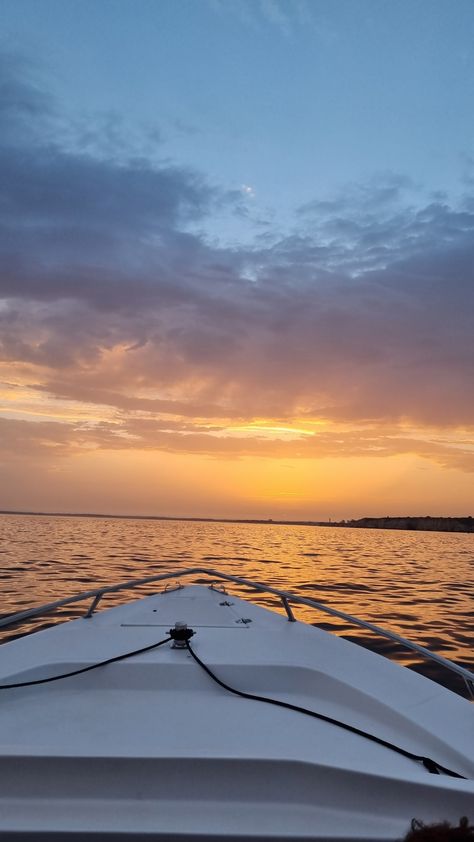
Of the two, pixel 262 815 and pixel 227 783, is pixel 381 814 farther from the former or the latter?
pixel 227 783

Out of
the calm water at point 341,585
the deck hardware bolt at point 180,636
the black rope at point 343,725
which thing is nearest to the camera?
the black rope at point 343,725

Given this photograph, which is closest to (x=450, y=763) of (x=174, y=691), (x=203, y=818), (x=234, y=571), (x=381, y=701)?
(x=381, y=701)

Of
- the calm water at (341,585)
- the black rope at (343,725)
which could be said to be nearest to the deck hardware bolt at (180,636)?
the black rope at (343,725)

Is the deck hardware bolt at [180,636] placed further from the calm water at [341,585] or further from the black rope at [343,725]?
the calm water at [341,585]

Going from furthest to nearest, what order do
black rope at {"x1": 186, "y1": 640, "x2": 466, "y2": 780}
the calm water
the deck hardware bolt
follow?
1. the calm water
2. the deck hardware bolt
3. black rope at {"x1": 186, "y1": 640, "x2": 466, "y2": 780}

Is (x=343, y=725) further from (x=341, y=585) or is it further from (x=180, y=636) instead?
(x=341, y=585)

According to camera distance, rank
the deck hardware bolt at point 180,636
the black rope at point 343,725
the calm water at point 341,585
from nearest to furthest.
→ 1. the black rope at point 343,725
2. the deck hardware bolt at point 180,636
3. the calm water at point 341,585

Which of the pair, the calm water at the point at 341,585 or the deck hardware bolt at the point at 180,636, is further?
the calm water at the point at 341,585

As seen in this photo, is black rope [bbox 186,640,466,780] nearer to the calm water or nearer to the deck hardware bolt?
the deck hardware bolt

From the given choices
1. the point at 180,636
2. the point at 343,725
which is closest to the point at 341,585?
the point at 180,636

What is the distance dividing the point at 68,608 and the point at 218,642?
569 cm

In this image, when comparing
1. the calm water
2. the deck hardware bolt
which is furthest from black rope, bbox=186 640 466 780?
the calm water

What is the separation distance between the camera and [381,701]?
277cm

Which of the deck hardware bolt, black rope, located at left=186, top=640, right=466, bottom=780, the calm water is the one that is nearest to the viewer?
black rope, located at left=186, top=640, right=466, bottom=780
